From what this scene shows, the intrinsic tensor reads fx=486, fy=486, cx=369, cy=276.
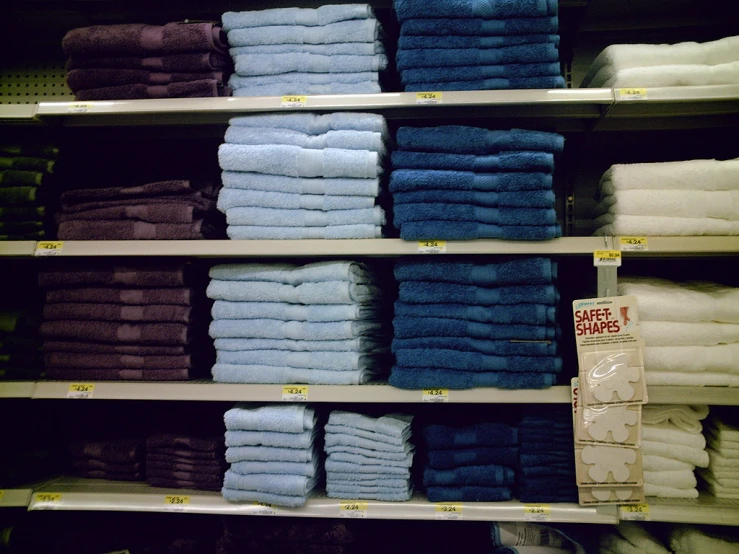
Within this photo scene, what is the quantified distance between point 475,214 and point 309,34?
802 millimetres

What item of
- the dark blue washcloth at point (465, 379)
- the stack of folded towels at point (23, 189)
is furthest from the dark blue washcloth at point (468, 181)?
the stack of folded towels at point (23, 189)

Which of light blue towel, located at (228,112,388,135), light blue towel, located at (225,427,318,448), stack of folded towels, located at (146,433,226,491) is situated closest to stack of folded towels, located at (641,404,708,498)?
light blue towel, located at (225,427,318,448)

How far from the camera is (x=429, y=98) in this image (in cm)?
150

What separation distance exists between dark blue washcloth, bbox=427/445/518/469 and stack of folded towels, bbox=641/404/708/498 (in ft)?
1.38

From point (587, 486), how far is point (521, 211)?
0.87 meters

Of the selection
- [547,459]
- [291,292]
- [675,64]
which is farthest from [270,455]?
[675,64]

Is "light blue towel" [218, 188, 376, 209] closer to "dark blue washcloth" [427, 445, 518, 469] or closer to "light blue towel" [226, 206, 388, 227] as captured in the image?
"light blue towel" [226, 206, 388, 227]

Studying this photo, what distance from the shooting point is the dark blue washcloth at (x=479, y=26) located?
4.89 ft

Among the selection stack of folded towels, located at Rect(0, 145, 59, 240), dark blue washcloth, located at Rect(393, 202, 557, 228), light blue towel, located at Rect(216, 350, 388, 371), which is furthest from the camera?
stack of folded towels, located at Rect(0, 145, 59, 240)

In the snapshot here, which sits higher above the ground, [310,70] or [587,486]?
[310,70]

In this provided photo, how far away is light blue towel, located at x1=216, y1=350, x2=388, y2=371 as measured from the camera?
1.57 metres

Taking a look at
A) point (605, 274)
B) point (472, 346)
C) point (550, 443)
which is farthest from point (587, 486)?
point (605, 274)

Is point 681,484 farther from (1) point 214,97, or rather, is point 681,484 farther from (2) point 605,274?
(1) point 214,97

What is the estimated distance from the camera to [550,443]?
1.54m
